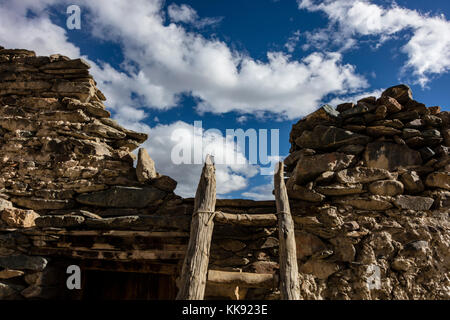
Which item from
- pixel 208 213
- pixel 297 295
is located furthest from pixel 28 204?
pixel 297 295

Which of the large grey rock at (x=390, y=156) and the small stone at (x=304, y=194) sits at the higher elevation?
the large grey rock at (x=390, y=156)

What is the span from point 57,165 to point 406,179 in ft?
12.2

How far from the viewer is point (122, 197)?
307 cm

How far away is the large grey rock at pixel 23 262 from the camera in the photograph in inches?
110

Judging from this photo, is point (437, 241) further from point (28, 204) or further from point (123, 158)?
point (28, 204)

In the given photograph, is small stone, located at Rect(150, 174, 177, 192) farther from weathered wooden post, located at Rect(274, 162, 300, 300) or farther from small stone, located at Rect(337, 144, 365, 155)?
small stone, located at Rect(337, 144, 365, 155)

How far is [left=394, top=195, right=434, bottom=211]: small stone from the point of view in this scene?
8.62ft

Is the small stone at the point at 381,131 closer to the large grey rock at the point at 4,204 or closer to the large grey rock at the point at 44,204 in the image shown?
the large grey rock at the point at 44,204

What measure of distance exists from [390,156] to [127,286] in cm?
340

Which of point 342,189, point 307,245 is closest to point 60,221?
point 307,245

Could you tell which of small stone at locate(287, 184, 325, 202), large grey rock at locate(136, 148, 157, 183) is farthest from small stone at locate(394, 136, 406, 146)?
large grey rock at locate(136, 148, 157, 183)

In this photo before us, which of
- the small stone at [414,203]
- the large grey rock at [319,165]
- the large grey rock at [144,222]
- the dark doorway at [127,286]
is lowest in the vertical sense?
the dark doorway at [127,286]

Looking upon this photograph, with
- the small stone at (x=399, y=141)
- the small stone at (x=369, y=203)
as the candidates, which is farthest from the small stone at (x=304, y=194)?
the small stone at (x=399, y=141)

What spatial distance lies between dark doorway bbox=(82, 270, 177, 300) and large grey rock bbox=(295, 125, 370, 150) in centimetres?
229
